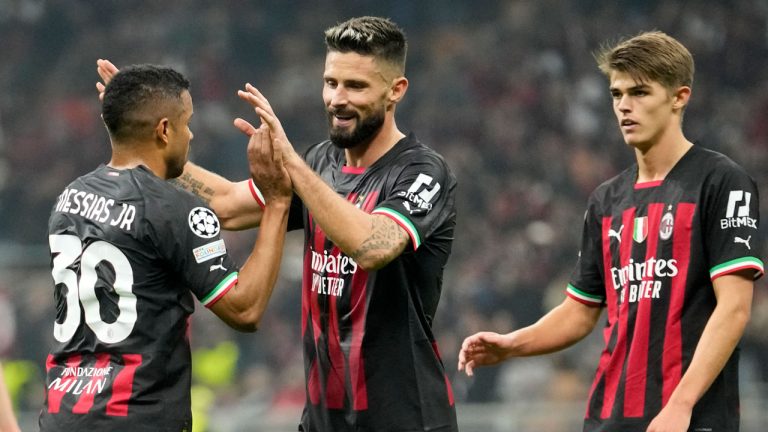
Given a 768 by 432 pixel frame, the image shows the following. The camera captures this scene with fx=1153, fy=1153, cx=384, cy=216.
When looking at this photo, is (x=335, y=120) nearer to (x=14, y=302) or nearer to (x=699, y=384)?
(x=699, y=384)

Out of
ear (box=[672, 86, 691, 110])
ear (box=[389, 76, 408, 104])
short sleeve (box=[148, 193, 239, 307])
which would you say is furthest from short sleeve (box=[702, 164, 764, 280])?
short sleeve (box=[148, 193, 239, 307])

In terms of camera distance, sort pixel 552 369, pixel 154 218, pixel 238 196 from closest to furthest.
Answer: pixel 154 218, pixel 238 196, pixel 552 369

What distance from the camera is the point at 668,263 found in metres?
4.03

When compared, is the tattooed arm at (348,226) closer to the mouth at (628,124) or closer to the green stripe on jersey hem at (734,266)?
the mouth at (628,124)

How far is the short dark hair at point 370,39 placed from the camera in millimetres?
4270

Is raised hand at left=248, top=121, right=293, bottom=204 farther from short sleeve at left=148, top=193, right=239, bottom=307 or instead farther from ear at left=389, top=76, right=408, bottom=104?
ear at left=389, top=76, right=408, bottom=104

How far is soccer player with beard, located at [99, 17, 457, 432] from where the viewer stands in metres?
3.98

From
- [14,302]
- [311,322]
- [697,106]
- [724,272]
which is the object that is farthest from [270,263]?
[697,106]

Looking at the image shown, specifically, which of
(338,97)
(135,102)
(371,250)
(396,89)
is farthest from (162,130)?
(396,89)

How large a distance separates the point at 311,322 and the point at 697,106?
912 centimetres

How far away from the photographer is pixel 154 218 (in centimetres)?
375

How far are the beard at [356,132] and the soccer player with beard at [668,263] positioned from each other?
0.88 m

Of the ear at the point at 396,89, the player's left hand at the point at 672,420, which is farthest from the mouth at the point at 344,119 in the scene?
the player's left hand at the point at 672,420

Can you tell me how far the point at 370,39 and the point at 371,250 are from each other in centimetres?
85
